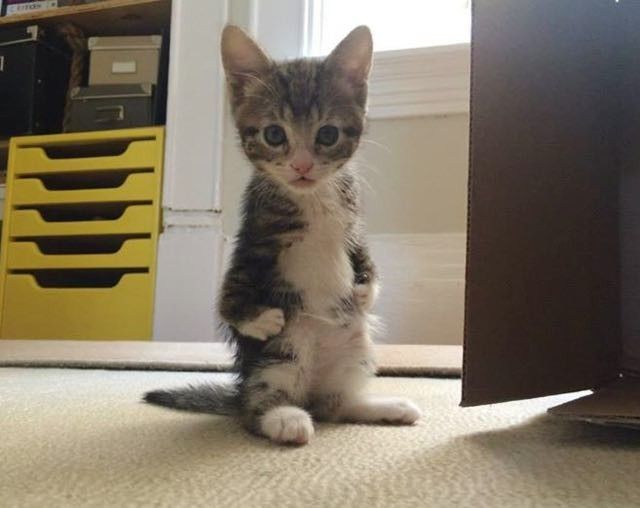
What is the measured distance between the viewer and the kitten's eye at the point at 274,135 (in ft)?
2.87

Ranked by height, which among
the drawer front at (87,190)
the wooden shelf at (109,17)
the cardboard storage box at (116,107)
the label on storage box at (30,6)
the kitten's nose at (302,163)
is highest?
the label on storage box at (30,6)

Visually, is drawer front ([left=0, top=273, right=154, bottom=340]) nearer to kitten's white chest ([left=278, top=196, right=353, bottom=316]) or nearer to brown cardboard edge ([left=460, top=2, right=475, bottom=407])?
kitten's white chest ([left=278, top=196, right=353, bottom=316])

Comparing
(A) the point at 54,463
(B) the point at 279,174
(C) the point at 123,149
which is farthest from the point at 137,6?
(A) the point at 54,463

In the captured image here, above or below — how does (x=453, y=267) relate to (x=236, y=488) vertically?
above

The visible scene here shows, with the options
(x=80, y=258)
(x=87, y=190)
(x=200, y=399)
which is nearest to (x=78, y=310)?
(x=80, y=258)

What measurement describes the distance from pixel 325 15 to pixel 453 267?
3.13ft

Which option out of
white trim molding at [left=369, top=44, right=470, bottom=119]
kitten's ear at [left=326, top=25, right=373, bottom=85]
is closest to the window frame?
white trim molding at [left=369, top=44, right=470, bottom=119]

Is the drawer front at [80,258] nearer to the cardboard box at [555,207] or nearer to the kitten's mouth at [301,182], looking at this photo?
the kitten's mouth at [301,182]

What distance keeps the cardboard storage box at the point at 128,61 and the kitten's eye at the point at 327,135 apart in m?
1.48

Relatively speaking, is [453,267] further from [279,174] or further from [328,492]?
[328,492]

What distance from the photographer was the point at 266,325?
76 cm

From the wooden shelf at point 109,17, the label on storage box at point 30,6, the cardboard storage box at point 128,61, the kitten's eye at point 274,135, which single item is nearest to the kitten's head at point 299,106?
the kitten's eye at point 274,135

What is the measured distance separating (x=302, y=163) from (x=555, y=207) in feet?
1.01

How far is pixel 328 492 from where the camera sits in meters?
0.47
